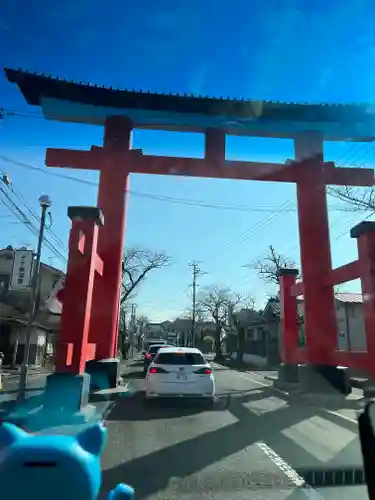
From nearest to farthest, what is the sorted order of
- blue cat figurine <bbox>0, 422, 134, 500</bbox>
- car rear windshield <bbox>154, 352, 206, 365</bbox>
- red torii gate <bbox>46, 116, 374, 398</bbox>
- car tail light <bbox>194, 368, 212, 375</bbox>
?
blue cat figurine <bbox>0, 422, 134, 500</bbox> < car tail light <bbox>194, 368, 212, 375</bbox> < car rear windshield <bbox>154, 352, 206, 365</bbox> < red torii gate <bbox>46, 116, 374, 398</bbox>

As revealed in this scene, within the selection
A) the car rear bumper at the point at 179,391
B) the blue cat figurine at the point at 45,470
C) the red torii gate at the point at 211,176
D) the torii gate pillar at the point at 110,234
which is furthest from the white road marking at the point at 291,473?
the torii gate pillar at the point at 110,234

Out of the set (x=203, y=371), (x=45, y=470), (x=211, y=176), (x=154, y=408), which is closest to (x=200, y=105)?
(x=211, y=176)

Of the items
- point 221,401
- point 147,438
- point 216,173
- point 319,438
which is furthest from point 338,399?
point 216,173

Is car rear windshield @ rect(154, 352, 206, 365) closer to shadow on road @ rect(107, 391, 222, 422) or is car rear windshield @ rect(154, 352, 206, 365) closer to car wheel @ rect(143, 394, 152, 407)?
car wheel @ rect(143, 394, 152, 407)

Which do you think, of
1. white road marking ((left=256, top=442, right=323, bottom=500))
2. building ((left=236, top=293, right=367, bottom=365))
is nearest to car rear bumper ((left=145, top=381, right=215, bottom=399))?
white road marking ((left=256, top=442, right=323, bottom=500))

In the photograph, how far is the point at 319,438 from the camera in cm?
682

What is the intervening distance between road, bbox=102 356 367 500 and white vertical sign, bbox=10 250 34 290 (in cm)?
320

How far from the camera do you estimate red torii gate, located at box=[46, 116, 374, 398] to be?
12008 millimetres

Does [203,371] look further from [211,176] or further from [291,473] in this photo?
[211,176]

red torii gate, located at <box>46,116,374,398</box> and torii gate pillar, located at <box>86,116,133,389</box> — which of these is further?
torii gate pillar, located at <box>86,116,133,389</box>

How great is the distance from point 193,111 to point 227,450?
29.8 ft

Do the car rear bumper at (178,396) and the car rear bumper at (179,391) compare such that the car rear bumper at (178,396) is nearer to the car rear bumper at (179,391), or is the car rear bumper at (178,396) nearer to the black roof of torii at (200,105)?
the car rear bumper at (179,391)

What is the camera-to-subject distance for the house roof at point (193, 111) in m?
11.1

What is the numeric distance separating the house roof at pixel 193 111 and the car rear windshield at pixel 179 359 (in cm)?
672
